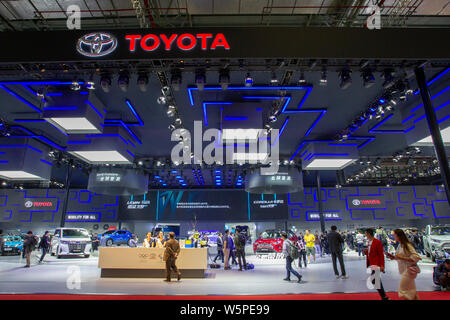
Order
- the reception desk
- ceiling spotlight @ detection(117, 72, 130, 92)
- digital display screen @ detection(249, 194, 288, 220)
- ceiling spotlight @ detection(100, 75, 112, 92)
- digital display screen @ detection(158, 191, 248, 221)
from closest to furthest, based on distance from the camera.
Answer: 1. ceiling spotlight @ detection(117, 72, 130, 92)
2. ceiling spotlight @ detection(100, 75, 112, 92)
3. the reception desk
4. digital display screen @ detection(249, 194, 288, 220)
5. digital display screen @ detection(158, 191, 248, 221)

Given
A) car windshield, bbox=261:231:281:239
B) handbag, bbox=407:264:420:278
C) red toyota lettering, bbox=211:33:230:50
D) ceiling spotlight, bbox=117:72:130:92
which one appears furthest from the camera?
car windshield, bbox=261:231:281:239

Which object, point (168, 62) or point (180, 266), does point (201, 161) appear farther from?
point (168, 62)

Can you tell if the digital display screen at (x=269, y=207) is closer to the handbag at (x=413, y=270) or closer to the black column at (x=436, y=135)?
the black column at (x=436, y=135)

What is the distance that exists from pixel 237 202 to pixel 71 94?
1685 cm

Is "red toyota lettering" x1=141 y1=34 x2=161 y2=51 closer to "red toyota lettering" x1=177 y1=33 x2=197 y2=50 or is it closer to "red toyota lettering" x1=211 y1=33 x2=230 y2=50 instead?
"red toyota lettering" x1=177 y1=33 x2=197 y2=50

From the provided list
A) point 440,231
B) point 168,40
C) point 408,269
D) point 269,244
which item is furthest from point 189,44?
point 269,244

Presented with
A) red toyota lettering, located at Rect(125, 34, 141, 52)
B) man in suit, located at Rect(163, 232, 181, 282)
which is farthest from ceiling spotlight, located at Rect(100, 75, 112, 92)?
man in suit, located at Rect(163, 232, 181, 282)

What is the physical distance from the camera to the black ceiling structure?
5.55m

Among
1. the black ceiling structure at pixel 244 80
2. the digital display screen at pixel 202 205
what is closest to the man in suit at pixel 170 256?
the black ceiling structure at pixel 244 80

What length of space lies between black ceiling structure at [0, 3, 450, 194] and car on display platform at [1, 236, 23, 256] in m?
5.27

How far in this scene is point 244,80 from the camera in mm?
8227

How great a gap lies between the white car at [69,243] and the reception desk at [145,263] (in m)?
6.06
